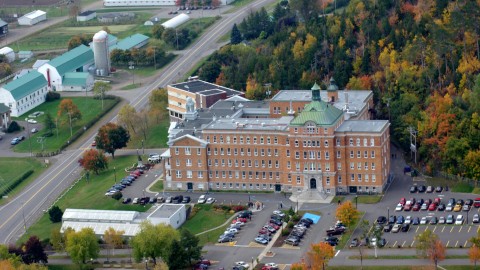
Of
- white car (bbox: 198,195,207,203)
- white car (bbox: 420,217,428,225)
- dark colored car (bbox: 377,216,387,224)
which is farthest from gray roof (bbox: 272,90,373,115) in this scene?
white car (bbox: 420,217,428,225)

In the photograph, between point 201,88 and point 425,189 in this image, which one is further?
point 201,88

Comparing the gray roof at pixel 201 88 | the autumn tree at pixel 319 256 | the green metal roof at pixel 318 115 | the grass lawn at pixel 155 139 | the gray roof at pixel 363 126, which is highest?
the green metal roof at pixel 318 115

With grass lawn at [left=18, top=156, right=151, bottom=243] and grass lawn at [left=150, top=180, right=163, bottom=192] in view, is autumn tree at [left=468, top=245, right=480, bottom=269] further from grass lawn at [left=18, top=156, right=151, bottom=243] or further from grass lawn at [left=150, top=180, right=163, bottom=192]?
grass lawn at [left=150, top=180, right=163, bottom=192]

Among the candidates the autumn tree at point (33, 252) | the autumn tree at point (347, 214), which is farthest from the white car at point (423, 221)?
the autumn tree at point (33, 252)

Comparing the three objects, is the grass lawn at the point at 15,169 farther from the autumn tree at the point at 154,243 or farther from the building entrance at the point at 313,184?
the building entrance at the point at 313,184

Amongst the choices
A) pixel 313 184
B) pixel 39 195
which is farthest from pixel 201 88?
pixel 313 184

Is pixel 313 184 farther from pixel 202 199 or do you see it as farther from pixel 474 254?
pixel 474 254

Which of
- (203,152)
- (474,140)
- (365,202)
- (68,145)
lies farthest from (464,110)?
(68,145)
